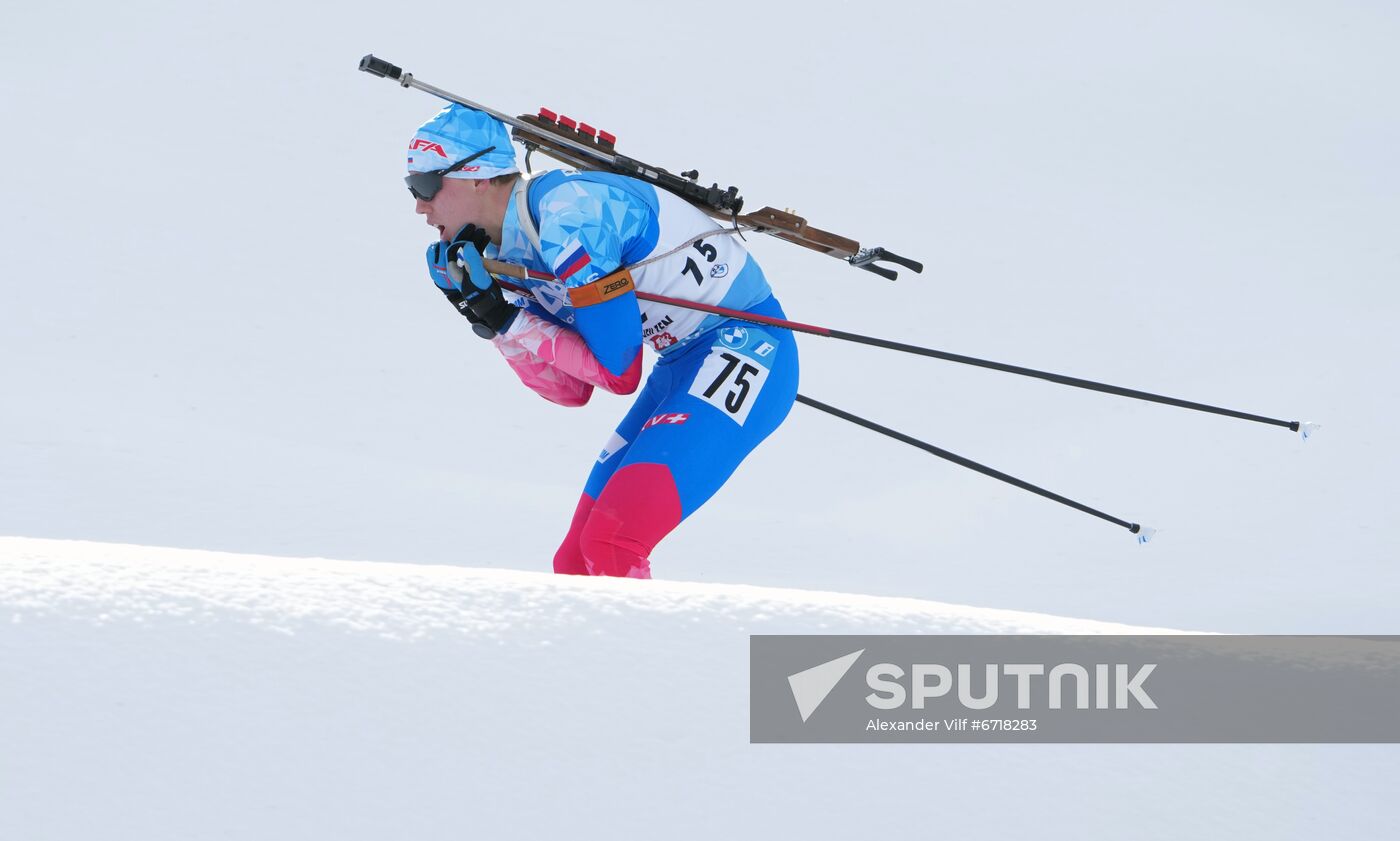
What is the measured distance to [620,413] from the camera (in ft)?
24.0

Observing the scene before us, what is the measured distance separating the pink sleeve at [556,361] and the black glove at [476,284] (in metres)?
0.05

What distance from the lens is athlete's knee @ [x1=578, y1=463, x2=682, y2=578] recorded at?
115 inches

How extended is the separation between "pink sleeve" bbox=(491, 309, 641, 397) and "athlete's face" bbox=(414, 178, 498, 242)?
0.72 feet

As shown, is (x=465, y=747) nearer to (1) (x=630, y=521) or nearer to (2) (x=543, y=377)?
(1) (x=630, y=521)

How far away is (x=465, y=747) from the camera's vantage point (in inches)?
67.1

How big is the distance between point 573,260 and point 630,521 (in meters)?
0.52

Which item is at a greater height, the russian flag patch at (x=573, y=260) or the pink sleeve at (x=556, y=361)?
the russian flag patch at (x=573, y=260)

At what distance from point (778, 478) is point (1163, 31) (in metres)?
5.22

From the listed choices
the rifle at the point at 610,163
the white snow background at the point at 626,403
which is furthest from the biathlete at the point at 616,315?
the white snow background at the point at 626,403

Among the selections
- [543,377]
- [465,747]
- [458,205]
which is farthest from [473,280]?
[465,747]

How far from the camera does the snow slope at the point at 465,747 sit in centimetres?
159
